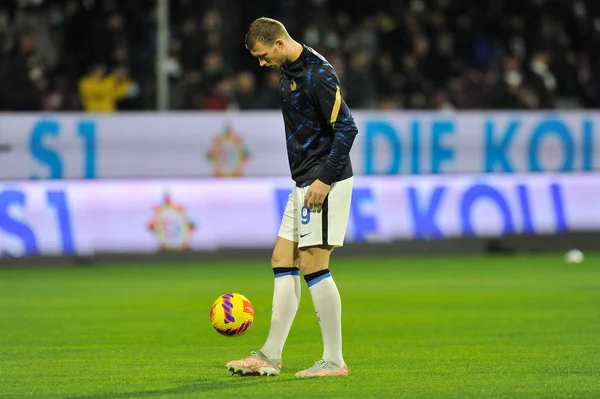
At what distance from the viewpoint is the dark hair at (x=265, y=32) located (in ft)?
27.0

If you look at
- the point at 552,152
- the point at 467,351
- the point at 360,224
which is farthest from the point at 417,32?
the point at 467,351

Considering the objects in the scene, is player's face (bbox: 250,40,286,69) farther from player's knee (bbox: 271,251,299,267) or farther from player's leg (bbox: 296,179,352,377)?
player's knee (bbox: 271,251,299,267)

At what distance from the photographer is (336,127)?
8.25m

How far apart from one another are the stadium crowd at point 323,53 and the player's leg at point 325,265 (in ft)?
44.4

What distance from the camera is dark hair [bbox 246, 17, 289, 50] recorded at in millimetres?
8227

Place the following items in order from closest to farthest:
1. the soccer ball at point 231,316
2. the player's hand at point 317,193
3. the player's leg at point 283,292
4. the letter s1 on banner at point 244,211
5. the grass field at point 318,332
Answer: the grass field at point 318,332, the player's hand at point 317,193, the player's leg at point 283,292, the soccer ball at point 231,316, the letter s1 on banner at point 244,211

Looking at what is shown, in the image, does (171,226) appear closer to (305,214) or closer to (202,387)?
(305,214)

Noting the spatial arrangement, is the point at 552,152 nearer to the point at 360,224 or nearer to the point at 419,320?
the point at 360,224

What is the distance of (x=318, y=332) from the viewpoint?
11234 mm

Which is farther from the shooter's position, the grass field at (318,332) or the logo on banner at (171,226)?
the logo on banner at (171,226)

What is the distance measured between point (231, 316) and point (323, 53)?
15657mm

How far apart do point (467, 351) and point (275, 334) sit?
183 centimetres

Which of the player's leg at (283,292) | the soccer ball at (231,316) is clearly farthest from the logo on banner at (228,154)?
the player's leg at (283,292)

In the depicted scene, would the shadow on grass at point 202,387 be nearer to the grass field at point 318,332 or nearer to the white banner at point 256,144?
the grass field at point 318,332
